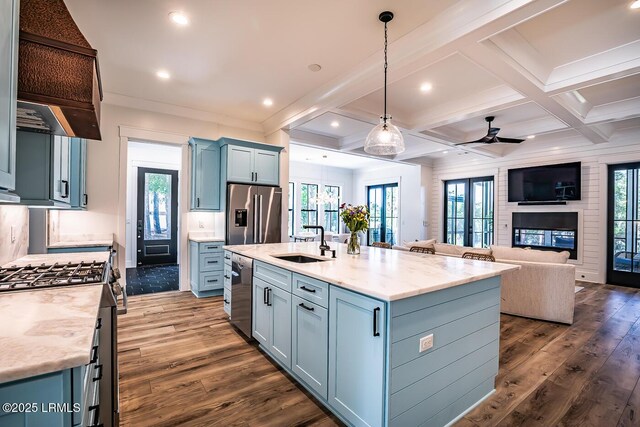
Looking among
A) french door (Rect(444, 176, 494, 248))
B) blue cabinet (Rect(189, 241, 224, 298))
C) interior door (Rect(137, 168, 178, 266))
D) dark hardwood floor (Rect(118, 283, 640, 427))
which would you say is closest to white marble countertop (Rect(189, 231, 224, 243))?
blue cabinet (Rect(189, 241, 224, 298))

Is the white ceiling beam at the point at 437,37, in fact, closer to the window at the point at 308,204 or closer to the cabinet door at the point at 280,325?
the cabinet door at the point at 280,325

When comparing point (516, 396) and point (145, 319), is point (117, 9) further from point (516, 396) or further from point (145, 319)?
point (516, 396)

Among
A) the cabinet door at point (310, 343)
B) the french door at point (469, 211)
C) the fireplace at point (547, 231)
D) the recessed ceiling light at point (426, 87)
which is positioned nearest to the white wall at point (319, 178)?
the french door at point (469, 211)

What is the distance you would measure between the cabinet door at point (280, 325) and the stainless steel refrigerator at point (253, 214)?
2.37 meters

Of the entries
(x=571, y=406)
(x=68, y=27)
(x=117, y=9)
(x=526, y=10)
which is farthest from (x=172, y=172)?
(x=571, y=406)

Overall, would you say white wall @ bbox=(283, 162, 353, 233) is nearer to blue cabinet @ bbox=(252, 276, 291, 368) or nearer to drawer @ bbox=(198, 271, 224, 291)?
drawer @ bbox=(198, 271, 224, 291)

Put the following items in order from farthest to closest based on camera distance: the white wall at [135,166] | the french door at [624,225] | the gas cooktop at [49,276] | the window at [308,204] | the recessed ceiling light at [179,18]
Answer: the window at [308,204], the white wall at [135,166], the french door at [624,225], the recessed ceiling light at [179,18], the gas cooktop at [49,276]

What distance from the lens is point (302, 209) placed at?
381 inches

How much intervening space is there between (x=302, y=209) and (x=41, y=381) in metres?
8.92

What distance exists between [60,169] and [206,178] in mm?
2904

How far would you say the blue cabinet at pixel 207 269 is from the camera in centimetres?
463

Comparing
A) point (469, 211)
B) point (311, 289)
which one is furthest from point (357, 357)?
point (469, 211)

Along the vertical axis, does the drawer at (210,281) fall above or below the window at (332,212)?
below

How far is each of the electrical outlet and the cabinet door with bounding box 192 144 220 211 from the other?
13.5 ft
